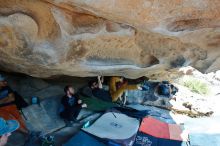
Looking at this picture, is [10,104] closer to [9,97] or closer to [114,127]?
[9,97]

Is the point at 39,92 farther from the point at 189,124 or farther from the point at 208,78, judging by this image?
the point at 208,78

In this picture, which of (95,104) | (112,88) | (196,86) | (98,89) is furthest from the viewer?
(196,86)

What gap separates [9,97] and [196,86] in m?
5.97

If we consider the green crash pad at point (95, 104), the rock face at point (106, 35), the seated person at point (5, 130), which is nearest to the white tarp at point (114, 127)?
the green crash pad at point (95, 104)

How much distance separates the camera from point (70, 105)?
18.4 ft

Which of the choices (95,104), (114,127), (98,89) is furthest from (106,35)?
(98,89)

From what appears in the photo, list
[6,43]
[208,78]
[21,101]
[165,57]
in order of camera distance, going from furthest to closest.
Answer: [208,78] → [21,101] → [165,57] → [6,43]

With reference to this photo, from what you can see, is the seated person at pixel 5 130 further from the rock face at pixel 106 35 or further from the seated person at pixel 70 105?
the seated person at pixel 70 105

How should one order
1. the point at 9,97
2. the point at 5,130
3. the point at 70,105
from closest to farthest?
the point at 5,130
the point at 9,97
the point at 70,105

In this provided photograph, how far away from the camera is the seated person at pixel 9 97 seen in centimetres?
527

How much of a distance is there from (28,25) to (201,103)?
521 cm

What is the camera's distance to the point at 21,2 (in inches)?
152

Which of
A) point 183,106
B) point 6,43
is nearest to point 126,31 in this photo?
point 6,43

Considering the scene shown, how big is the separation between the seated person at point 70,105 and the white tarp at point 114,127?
32 centimetres
